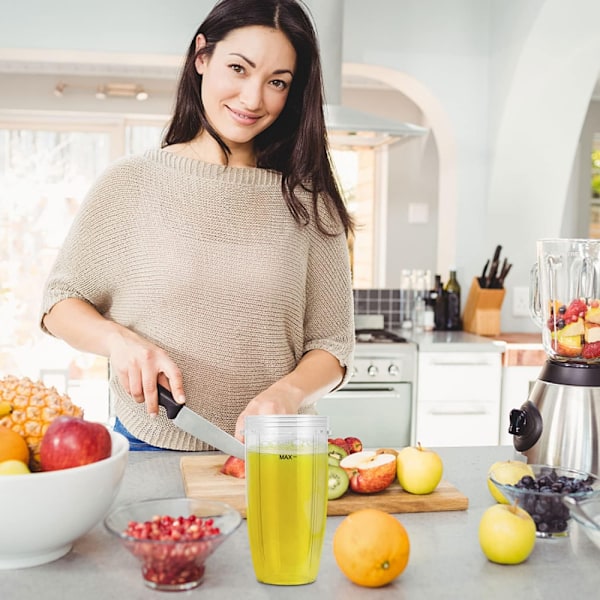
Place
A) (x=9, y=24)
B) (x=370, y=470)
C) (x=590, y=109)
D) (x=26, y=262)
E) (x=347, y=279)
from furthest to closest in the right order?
(x=590, y=109)
(x=26, y=262)
(x=9, y=24)
(x=347, y=279)
(x=370, y=470)

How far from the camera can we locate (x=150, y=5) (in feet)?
11.9

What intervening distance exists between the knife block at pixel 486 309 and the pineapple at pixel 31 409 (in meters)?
2.91

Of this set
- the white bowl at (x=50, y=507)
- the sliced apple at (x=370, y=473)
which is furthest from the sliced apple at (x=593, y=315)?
the white bowl at (x=50, y=507)

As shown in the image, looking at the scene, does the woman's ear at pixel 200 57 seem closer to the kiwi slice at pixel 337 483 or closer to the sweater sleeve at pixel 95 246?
the sweater sleeve at pixel 95 246

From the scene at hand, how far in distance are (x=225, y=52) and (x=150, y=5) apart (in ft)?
7.55

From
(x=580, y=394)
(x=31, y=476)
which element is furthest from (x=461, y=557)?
(x=31, y=476)

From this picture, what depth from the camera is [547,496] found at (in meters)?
1.11

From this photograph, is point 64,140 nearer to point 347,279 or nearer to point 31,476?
point 347,279

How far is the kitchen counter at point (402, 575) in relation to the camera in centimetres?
93

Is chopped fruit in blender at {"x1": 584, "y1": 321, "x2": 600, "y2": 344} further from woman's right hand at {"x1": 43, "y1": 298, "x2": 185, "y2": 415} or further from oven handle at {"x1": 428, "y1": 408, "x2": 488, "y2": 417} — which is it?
oven handle at {"x1": 428, "y1": 408, "x2": 488, "y2": 417}

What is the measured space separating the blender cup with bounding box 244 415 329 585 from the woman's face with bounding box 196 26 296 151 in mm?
771

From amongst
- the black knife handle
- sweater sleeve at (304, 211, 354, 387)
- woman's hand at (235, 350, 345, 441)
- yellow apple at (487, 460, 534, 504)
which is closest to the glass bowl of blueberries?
yellow apple at (487, 460, 534, 504)

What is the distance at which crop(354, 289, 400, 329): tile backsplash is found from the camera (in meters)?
4.15

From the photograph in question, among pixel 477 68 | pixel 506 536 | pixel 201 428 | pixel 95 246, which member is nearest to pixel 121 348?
pixel 201 428
